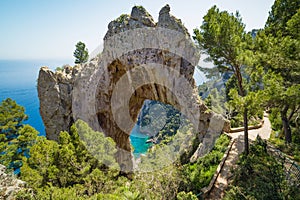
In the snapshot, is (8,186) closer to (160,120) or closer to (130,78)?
(130,78)

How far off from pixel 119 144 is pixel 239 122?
11.8 metres

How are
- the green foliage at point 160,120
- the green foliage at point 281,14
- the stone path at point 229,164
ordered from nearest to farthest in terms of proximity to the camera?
the stone path at point 229,164, the green foliage at point 281,14, the green foliage at point 160,120

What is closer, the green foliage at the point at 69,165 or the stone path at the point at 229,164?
the green foliage at the point at 69,165

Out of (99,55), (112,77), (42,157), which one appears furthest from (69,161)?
(99,55)

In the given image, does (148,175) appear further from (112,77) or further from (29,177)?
(112,77)

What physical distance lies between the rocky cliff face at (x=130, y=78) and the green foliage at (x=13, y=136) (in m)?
1.72

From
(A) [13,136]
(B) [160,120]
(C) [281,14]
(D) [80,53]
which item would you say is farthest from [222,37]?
(B) [160,120]

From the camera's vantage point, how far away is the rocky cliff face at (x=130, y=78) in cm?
1323

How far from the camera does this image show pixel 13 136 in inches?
579

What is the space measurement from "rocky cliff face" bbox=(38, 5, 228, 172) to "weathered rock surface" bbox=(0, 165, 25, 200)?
759 centimetres

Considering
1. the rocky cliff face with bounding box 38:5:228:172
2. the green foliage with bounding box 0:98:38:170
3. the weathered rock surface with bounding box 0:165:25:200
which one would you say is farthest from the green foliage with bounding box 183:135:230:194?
the green foliage with bounding box 0:98:38:170

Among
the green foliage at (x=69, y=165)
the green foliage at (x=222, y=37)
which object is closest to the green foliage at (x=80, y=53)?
the green foliage at (x=69, y=165)

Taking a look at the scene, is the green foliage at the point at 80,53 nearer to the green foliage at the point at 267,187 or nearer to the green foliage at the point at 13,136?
the green foliage at the point at 13,136

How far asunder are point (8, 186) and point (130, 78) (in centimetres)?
1085
